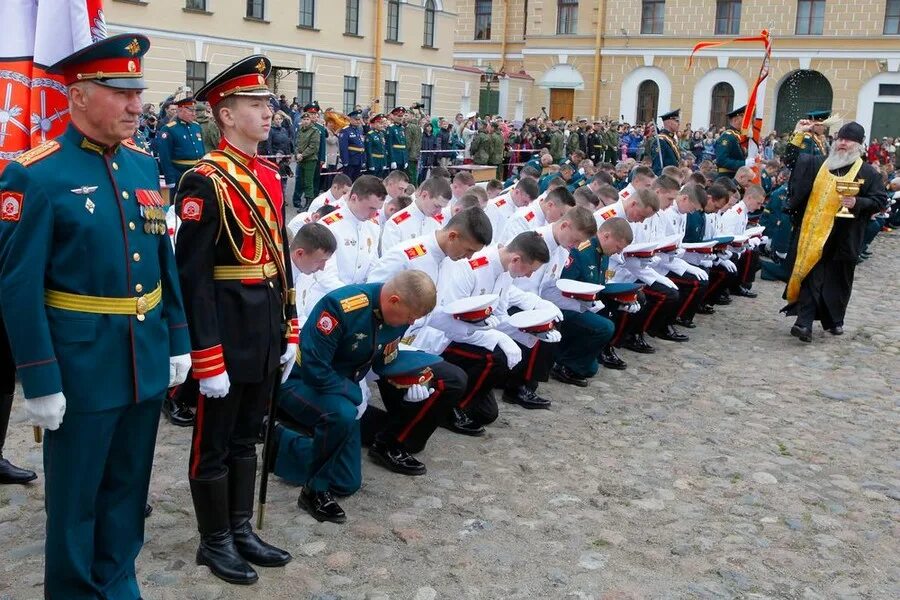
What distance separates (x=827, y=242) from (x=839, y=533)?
480 cm

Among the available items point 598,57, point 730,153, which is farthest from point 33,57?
point 598,57

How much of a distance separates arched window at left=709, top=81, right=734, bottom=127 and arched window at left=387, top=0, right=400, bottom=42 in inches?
559

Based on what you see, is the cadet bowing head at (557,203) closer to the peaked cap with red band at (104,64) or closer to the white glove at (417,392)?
the white glove at (417,392)

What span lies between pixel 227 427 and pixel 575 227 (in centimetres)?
354

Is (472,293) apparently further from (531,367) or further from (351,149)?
(351,149)

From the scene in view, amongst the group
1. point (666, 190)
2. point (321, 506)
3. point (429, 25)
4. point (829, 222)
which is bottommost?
point (321, 506)

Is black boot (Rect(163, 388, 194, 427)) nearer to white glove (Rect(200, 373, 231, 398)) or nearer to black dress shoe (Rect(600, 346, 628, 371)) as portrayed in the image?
white glove (Rect(200, 373, 231, 398))

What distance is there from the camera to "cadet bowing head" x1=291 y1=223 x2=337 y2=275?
536 centimetres

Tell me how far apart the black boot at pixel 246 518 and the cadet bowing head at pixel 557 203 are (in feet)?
15.3

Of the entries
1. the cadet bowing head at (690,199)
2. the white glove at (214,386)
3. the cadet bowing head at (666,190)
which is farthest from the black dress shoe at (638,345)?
the white glove at (214,386)

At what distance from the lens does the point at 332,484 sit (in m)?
4.76

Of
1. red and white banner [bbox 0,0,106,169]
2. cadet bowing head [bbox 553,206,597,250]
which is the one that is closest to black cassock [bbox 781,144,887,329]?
cadet bowing head [bbox 553,206,597,250]

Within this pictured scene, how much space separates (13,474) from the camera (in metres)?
4.61

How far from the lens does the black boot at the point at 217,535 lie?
375 cm
